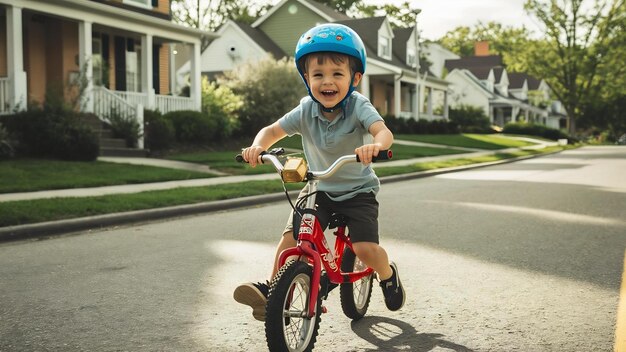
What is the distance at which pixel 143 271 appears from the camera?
605cm

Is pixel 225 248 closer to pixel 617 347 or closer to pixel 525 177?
pixel 617 347

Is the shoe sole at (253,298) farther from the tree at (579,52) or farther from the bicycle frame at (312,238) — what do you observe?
the tree at (579,52)

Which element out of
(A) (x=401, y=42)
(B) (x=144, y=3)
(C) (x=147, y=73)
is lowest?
(C) (x=147, y=73)

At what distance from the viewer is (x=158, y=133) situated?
19938 millimetres

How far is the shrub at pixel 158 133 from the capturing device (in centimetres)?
1995

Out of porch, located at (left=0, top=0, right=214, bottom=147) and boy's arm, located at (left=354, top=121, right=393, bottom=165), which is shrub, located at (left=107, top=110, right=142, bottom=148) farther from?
boy's arm, located at (left=354, top=121, right=393, bottom=165)

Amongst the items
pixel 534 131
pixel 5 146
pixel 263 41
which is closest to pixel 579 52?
pixel 534 131

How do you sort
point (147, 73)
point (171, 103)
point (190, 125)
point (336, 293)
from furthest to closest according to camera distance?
point (171, 103), point (147, 73), point (190, 125), point (336, 293)

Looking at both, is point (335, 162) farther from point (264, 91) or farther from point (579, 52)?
point (579, 52)

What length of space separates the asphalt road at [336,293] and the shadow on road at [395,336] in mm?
11

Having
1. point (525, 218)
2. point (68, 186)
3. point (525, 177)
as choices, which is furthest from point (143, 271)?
point (525, 177)

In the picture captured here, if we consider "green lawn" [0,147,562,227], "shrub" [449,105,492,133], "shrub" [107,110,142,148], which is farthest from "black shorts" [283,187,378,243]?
"shrub" [449,105,492,133]

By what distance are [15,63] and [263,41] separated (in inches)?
917

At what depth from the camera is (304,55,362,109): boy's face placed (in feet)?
12.1
